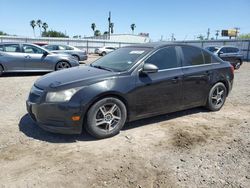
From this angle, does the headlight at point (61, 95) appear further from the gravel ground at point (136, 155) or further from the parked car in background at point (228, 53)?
the parked car in background at point (228, 53)

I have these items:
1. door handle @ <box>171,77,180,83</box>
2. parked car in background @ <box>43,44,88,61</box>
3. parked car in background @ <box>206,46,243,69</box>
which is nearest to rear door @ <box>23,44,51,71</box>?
parked car in background @ <box>43,44,88,61</box>

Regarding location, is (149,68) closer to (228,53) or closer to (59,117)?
(59,117)

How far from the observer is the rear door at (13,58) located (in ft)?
34.5

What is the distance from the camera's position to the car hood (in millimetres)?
3971

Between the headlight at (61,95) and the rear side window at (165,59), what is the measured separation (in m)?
1.52

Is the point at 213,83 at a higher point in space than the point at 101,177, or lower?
higher

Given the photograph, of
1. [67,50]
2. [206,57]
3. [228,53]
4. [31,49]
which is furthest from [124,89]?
[67,50]

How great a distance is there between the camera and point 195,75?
5211 mm

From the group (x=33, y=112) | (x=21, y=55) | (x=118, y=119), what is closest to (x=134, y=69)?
(x=118, y=119)

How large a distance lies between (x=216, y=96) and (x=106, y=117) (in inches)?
116

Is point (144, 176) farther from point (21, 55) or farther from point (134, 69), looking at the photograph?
point (21, 55)

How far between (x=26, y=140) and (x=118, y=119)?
4.90 feet

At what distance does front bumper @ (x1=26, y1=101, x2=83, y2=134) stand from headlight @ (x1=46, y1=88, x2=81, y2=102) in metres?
0.08

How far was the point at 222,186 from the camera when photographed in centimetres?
290
